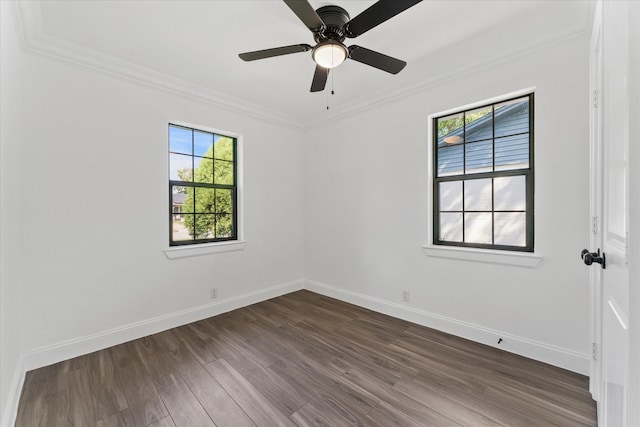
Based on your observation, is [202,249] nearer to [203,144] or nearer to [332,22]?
[203,144]

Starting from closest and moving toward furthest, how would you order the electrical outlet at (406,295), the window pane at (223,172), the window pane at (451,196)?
the window pane at (451,196) → the electrical outlet at (406,295) → the window pane at (223,172)

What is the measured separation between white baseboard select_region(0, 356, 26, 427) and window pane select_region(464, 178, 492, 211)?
3.66 m

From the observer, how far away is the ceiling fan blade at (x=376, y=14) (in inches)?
56.1

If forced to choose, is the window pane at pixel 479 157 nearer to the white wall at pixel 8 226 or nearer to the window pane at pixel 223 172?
the window pane at pixel 223 172

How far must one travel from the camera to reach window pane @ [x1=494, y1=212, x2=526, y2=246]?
2391 mm

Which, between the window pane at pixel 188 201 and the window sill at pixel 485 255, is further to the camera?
the window pane at pixel 188 201

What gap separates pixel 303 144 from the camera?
4277 mm

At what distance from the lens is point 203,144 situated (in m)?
3.29

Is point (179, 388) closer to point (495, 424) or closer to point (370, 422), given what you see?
point (370, 422)

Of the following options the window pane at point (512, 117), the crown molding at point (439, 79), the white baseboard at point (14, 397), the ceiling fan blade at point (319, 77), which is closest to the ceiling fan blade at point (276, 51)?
the ceiling fan blade at point (319, 77)

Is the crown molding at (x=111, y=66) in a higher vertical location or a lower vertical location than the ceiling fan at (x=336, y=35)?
higher

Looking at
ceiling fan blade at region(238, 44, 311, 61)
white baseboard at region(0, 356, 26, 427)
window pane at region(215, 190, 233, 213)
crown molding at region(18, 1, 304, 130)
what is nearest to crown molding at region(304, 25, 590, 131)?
crown molding at region(18, 1, 304, 130)

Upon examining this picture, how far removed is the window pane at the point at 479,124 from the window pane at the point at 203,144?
2923 millimetres

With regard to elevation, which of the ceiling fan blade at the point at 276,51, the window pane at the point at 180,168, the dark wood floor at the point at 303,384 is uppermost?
the ceiling fan blade at the point at 276,51
